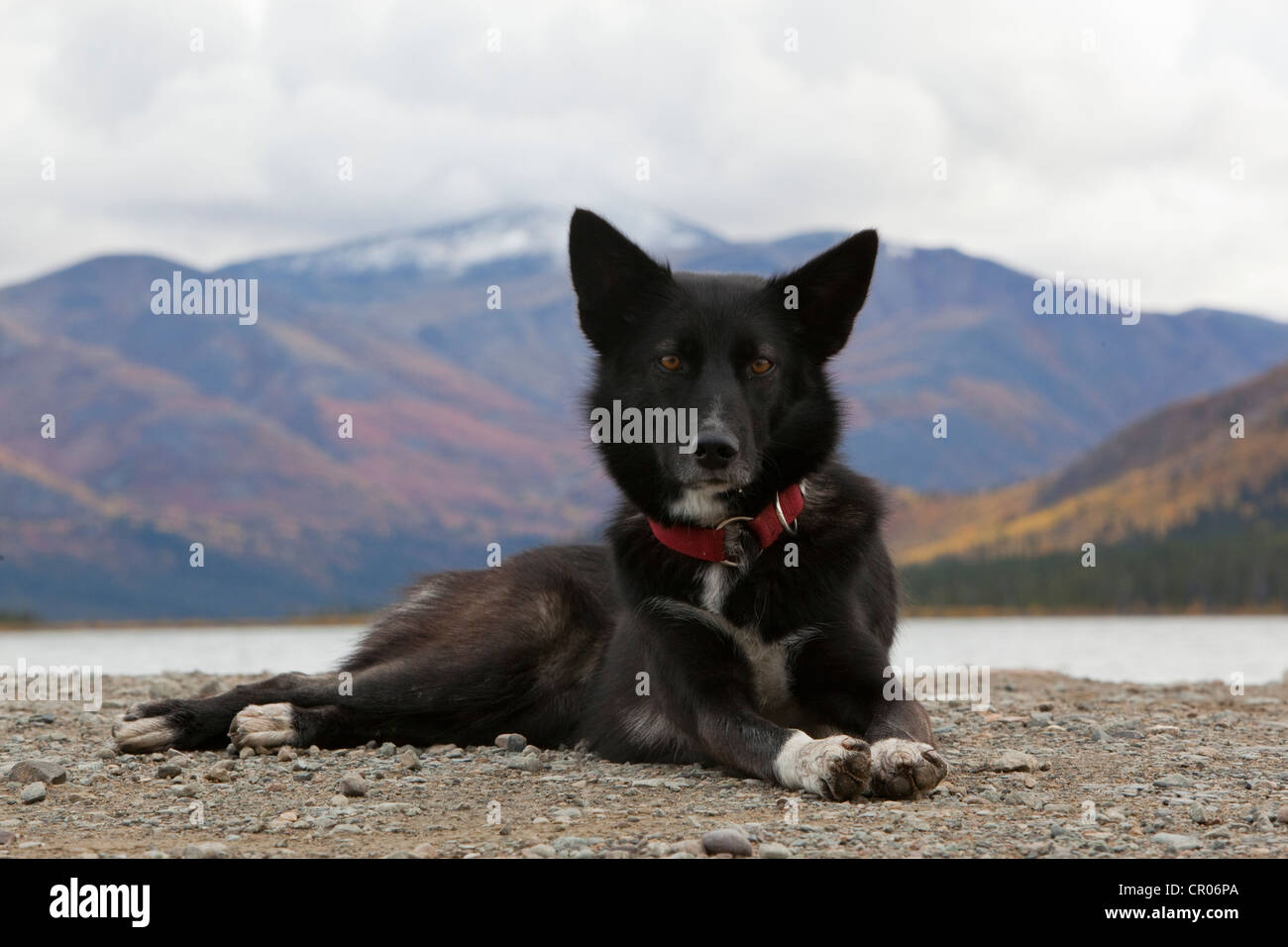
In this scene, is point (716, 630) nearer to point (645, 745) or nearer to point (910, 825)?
point (645, 745)

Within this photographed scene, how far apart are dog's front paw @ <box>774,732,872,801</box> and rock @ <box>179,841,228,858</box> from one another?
7.97 ft

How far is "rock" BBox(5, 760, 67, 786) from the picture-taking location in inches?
260

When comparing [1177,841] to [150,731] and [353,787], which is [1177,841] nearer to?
[353,787]

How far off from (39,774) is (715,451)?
12.3 feet

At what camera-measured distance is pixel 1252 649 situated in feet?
122

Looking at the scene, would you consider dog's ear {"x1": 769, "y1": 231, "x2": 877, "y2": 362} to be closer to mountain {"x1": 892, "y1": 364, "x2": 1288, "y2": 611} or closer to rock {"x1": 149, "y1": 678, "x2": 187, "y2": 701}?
mountain {"x1": 892, "y1": 364, "x2": 1288, "y2": 611}

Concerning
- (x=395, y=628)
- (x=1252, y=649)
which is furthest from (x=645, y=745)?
(x=1252, y=649)

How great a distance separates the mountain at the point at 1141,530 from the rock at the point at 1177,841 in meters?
2.93

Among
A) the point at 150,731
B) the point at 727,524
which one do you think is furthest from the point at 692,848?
the point at 150,731

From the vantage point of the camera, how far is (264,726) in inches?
296

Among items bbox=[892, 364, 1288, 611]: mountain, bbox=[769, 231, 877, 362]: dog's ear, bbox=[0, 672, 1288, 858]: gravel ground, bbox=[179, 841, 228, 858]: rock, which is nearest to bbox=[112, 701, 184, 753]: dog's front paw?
bbox=[0, 672, 1288, 858]: gravel ground

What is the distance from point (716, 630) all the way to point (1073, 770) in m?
1.95

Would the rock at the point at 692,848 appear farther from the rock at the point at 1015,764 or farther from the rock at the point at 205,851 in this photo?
the rock at the point at 1015,764
